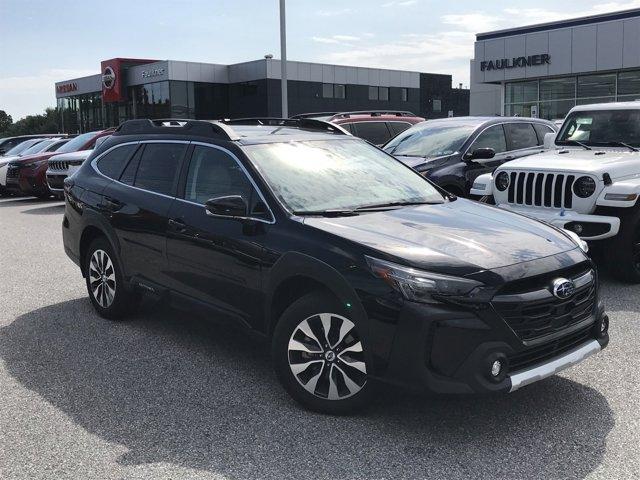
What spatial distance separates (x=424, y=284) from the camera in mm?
3453

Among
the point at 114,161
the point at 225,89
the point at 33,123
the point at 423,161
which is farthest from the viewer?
the point at 33,123

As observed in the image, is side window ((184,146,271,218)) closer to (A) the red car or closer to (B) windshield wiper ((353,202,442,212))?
(B) windshield wiper ((353,202,442,212))

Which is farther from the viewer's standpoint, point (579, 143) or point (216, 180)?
point (579, 143)

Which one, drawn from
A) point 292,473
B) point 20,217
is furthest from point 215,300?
point 20,217

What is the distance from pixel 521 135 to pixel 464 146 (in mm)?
1382

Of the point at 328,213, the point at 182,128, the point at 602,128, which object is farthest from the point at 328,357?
the point at 602,128

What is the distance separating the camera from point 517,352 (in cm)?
351

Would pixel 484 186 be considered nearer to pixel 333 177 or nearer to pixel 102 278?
pixel 333 177

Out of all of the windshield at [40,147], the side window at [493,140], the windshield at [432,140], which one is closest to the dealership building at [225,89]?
the windshield at [40,147]

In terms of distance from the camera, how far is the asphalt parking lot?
11.0 feet

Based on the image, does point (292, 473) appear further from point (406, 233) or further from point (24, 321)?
point (24, 321)

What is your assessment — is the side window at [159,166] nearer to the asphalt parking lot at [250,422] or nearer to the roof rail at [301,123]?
the roof rail at [301,123]

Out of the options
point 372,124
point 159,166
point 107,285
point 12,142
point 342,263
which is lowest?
point 107,285

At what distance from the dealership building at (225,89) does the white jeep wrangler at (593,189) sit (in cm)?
4191
